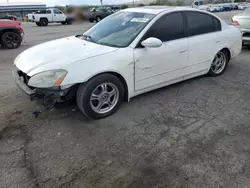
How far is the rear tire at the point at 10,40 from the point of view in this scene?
9.51 meters

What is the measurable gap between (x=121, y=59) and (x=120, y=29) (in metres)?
0.78

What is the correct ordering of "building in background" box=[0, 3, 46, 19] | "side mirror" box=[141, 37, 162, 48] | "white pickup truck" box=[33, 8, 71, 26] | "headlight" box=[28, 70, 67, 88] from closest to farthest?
"headlight" box=[28, 70, 67, 88] → "side mirror" box=[141, 37, 162, 48] → "white pickup truck" box=[33, 8, 71, 26] → "building in background" box=[0, 3, 46, 19]

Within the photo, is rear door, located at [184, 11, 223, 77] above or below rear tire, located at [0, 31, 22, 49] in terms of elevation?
above

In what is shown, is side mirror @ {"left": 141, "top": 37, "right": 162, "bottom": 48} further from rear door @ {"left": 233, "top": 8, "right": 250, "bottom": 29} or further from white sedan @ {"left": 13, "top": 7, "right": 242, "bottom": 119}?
rear door @ {"left": 233, "top": 8, "right": 250, "bottom": 29}

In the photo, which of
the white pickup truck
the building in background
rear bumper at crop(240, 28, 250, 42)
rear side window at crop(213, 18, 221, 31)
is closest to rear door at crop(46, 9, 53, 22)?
the white pickup truck

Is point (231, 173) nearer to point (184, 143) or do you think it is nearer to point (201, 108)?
point (184, 143)

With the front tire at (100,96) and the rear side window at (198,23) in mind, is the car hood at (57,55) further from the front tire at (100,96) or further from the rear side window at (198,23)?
the rear side window at (198,23)

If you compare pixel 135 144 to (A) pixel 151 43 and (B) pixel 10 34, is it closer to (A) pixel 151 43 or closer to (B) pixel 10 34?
(A) pixel 151 43

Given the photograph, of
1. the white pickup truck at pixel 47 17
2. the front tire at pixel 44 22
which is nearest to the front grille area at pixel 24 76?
the white pickup truck at pixel 47 17

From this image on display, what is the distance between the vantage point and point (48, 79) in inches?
119

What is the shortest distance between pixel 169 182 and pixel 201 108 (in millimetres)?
1836

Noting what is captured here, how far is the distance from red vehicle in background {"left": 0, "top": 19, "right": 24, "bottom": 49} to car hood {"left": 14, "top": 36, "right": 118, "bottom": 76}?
22.1 feet

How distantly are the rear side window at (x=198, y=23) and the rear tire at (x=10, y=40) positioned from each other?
8.01m

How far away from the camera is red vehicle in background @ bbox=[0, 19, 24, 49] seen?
30.8ft
